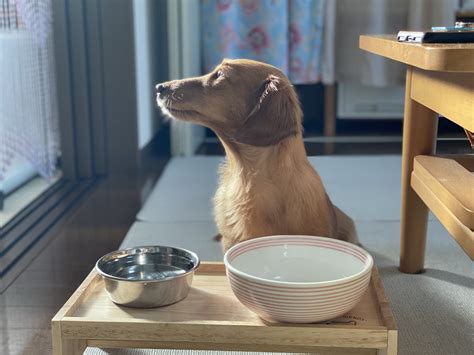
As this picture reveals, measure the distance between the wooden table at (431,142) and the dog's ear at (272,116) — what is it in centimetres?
20

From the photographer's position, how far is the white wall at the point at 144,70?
2.72 meters

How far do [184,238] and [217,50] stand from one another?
1.46 metres

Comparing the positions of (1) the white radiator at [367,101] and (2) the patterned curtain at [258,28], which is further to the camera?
(1) the white radiator at [367,101]

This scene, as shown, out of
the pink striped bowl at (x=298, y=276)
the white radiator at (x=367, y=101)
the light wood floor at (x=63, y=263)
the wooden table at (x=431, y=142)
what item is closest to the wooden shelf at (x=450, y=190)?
the wooden table at (x=431, y=142)

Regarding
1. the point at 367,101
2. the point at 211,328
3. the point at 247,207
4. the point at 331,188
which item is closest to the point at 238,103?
the point at 247,207

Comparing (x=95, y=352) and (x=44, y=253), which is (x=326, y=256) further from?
(x=44, y=253)

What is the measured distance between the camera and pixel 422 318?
4.29ft

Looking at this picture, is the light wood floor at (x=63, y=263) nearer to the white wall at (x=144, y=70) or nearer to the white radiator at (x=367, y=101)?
the white wall at (x=144, y=70)

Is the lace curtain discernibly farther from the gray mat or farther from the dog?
the dog

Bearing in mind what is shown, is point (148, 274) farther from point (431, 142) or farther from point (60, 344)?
point (431, 142)

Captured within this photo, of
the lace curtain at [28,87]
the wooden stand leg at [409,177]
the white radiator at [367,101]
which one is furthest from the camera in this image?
the white radiator at [367,101]

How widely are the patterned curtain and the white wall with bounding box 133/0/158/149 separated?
0.27 m

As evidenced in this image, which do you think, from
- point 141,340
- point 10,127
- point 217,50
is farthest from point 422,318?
point 217,50

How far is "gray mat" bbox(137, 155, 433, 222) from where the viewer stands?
207 centimetres
